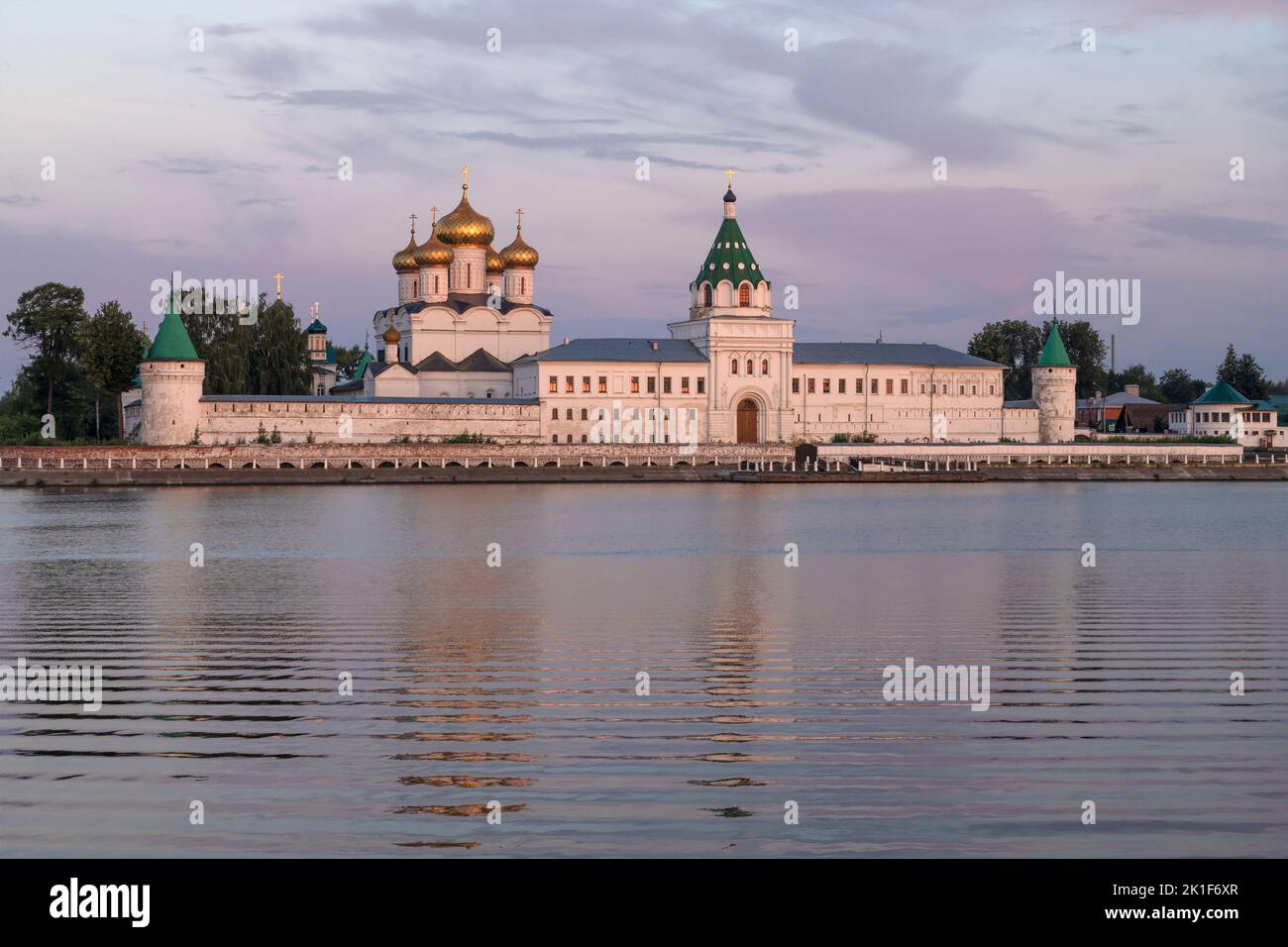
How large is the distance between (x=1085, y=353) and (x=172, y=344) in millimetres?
52156

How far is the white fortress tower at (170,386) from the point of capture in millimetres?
48094

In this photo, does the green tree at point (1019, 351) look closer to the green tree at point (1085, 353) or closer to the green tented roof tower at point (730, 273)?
the green tree at point (1085, 353)

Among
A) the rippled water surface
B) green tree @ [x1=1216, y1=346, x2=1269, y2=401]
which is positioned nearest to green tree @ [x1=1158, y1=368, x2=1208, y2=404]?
green tree @ [x1=1216, y1=346, x2=1269, y2=401]

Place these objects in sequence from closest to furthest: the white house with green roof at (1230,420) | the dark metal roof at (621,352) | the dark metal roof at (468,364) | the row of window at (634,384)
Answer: the row of window at (634,384)
the dark metal roof at (621,352)
the dark metal roof at (468,364)
the white house with green roof at (1230,420)

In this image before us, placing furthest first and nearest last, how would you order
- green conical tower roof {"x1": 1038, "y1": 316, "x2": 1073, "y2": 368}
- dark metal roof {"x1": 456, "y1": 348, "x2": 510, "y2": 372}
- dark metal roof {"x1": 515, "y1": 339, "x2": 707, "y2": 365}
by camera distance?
green conical tower roof {"x1": 1038, "y1": 316, "x2": 1073, "y2": 368}, dark metal roof {"x1": 456, "y1": 348, "x2": 510, "y2": 372}, dark metal roof {"x1": 515, "y1": 339, "x2": 707, "y2": 365}

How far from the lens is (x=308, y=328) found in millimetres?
65188

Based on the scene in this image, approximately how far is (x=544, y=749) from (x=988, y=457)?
49096 mm

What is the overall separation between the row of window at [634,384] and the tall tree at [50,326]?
55.9ft

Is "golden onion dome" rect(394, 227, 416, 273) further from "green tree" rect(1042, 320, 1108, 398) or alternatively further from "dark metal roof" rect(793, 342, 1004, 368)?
"green tree" rect(1042, 320, 1108, 398)

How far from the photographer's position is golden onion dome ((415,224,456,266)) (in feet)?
191

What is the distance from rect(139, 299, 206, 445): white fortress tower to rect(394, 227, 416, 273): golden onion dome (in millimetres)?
13442

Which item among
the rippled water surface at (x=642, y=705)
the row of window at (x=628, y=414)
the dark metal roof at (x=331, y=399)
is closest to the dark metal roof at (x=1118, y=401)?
the row of window at (x=628, y=414)

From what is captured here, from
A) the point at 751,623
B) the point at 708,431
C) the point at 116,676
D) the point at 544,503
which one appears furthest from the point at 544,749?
the point at 708,431

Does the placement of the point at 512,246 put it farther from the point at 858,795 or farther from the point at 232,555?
the point at 858,795
